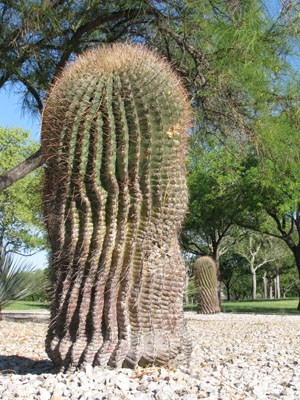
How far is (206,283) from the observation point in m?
16.7

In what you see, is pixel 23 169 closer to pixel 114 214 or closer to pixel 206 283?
pixel 114 214

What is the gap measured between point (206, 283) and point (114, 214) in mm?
13451

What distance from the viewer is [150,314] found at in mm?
3836

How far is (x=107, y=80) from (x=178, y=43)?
14.6ft

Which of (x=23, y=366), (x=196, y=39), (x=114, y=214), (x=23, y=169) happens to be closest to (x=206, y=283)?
(x=23, y=169)

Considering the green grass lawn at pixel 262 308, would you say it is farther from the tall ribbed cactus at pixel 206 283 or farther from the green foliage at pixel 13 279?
the green foliage at pixel 13 279

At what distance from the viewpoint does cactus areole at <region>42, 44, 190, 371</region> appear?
369 cm

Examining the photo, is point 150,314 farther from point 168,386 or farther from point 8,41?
point 8,41

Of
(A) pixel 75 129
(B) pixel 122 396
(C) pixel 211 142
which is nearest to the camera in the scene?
(B) pixel 122 396

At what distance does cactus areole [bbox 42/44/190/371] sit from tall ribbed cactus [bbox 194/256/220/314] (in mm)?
12435

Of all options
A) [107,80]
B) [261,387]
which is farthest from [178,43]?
[261,387]

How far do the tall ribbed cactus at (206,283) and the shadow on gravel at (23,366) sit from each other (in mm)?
11619

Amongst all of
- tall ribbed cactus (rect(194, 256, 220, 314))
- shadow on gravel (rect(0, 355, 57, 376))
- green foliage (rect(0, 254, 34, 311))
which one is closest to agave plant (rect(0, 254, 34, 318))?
green foliage (rect(0, 254, 34, 311))

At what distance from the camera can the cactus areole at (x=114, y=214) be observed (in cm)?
369
